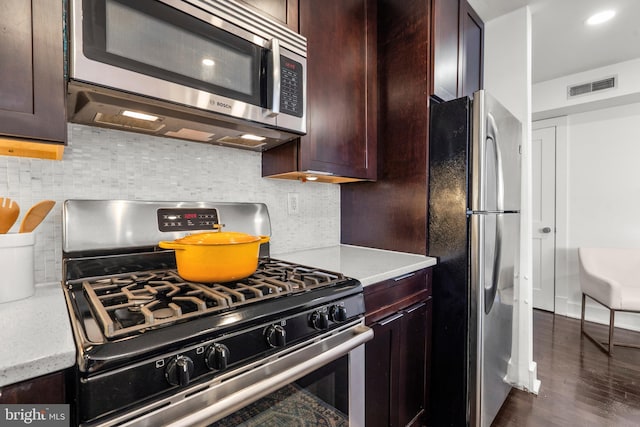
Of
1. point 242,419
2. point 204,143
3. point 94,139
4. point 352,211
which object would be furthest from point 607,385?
point 94,139

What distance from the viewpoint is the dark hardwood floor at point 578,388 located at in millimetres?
1771

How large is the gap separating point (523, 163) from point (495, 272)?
87 cm

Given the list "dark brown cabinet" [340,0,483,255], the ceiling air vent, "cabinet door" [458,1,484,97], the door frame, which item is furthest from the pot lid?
the door frame

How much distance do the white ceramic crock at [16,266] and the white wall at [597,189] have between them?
14.4ft

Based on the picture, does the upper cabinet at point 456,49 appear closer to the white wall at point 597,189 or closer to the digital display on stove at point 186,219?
the digital display on stove at point 186,219

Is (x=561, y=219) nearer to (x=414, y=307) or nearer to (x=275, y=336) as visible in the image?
(x=414, y=307)

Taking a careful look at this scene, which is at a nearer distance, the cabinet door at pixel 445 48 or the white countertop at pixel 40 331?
the white countertop at pixel 40 331

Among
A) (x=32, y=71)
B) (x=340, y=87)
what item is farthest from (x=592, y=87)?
(x=32, y=71)

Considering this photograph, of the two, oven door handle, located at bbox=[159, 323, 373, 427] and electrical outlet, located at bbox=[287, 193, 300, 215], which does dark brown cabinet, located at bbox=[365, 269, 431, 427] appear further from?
electrical outlet, located at bbox=[287, 193, 300, 215]

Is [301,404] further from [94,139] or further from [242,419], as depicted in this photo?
[94,139]

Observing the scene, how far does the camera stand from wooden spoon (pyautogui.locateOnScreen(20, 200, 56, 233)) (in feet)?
2.99

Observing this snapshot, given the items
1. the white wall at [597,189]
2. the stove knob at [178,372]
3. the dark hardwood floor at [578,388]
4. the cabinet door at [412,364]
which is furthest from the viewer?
the white wall at [597,189]

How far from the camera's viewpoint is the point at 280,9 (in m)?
1.29

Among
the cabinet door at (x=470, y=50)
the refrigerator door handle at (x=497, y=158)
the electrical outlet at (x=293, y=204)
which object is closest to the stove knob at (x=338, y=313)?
the electrical outlet at (x=293, y=204)
